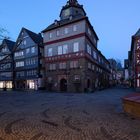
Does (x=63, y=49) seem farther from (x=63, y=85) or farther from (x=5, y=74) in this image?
(x=5, y=74)

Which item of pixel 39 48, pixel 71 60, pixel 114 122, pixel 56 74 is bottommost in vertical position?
pixel 114 122

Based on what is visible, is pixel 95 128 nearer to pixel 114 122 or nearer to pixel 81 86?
pixel 114 122

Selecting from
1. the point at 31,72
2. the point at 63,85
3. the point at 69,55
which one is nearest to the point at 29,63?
the point at 31,72

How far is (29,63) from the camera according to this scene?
164 ft

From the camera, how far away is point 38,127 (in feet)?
26.6

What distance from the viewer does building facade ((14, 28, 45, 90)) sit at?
157 ft

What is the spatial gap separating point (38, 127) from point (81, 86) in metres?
27.2

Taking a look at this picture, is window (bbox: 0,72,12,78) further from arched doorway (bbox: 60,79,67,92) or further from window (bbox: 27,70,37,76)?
arched doorway (bbox: 60,79,67,92)

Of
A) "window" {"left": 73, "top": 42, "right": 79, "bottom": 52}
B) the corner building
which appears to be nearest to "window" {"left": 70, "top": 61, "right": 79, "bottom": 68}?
the corner building

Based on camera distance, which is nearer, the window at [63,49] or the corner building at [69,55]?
the corner building at [69,55]

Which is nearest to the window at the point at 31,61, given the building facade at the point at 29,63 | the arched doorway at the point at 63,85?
the building facade at the point at 29,63

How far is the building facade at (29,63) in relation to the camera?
47844 millimetres

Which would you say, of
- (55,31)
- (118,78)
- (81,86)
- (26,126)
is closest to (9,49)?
(55,31)

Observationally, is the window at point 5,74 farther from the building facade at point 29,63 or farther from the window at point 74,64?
the window at point 74,64
